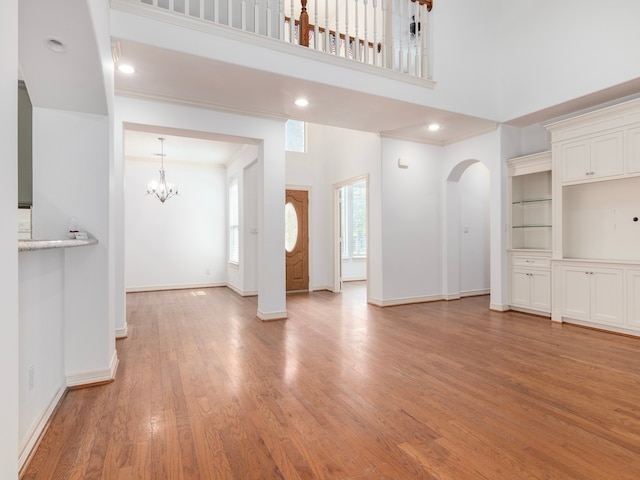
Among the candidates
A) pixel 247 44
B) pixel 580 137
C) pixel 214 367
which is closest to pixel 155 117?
pixel 247 44

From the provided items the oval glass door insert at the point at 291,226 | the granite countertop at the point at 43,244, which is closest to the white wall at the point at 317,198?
the oval glass door insert at the point at 291,226

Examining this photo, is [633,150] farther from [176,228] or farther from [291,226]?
[176,228]

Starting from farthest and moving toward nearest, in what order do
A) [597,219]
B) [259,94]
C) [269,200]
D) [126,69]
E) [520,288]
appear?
1. [520,288]
2. [269,200]
3. [597,219]
4. [259,94]
5. [126,69]

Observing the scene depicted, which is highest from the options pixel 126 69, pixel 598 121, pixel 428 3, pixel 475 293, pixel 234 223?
pixel 428 3

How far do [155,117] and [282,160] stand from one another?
158cm

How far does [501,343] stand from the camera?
3.62m

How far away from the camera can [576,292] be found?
431 cm

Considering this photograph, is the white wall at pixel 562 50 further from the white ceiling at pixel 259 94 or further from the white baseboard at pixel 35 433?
the white baseboard at pixel 35 433

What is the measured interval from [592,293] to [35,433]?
5.35 meters

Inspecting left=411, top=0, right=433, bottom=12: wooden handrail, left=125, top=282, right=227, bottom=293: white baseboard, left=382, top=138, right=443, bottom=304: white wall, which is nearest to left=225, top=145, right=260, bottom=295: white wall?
left=125, top=282, right=227, bottom=293: white baseboard

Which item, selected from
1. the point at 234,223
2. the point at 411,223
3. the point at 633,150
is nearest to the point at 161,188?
the point at 234,223

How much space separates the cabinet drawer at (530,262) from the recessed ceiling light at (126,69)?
17.7 feet

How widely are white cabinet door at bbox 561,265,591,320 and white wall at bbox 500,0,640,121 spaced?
2.13 m

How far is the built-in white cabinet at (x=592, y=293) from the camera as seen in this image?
155 inches
